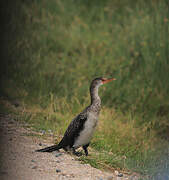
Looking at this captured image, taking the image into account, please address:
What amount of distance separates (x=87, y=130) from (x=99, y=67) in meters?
4.60

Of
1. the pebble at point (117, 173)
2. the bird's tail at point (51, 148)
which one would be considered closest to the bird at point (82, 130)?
the bird's tail at point (51, 148)

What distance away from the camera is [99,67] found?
953cm

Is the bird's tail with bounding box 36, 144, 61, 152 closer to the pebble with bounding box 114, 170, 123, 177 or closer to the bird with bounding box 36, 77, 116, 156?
the bird with bounding box 36, 77, 116, 156

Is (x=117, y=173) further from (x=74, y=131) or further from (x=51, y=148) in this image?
(x=51, y=148)

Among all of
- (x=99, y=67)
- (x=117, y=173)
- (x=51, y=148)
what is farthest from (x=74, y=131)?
Result: (x=99, y=67)

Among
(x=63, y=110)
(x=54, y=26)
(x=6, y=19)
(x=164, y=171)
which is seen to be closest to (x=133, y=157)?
(x=164, y=171)

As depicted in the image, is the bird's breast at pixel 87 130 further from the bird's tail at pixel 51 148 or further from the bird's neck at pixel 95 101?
the bird's tail at pixel 51 148

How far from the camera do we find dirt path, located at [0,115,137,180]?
4316mm

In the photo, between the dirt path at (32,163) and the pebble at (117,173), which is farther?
the pebble at (117,173)

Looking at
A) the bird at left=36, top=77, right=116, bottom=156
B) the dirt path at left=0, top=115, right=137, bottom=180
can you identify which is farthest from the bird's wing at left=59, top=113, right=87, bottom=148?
the dirt path at left=0, top=115, right=137, bottom=180

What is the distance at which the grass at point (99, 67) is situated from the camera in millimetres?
6609

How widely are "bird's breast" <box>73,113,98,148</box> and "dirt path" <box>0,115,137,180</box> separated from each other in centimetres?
20

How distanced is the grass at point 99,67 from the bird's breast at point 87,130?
68cm

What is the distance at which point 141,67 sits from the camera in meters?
9.41
